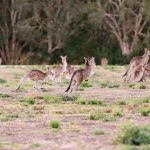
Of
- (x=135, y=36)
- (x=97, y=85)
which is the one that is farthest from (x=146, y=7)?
(x=97, y=85)

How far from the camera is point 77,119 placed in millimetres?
16547

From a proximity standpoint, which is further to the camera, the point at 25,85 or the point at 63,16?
the point at 63,16

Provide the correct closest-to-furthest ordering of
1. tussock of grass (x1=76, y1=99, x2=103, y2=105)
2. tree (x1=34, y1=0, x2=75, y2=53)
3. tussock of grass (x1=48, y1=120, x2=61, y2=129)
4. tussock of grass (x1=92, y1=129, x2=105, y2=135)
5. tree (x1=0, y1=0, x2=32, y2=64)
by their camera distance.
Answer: tussock of grass (x1=92, y1=129, x2=105, y2=135), tussock of grass (x1=48, y1=120, x2=61, y2=129), tussock of grass (x1=76, y1=99, x2=103, y2=105), tree (x1=34, y1=0, x2=75, y2=53), tree (x1=0, y1=0, x2=32, y2=64)

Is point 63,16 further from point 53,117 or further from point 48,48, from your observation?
point 53,117

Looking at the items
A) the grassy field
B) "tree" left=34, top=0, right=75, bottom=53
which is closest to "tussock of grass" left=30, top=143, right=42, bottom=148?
the grassy field

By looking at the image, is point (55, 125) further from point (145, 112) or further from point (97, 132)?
point (145, 112)

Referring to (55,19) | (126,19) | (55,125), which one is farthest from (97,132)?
(55,19)

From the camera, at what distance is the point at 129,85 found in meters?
27.9

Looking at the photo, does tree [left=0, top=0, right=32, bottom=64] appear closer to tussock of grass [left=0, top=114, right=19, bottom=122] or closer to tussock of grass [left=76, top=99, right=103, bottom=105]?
tussock of grass [left=76, top=99, right=103, bottom=105]

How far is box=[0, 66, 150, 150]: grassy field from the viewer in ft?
40.6

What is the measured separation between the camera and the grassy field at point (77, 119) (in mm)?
12383

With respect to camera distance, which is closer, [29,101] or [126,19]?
[29,101]

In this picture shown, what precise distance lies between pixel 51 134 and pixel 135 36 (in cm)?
4756

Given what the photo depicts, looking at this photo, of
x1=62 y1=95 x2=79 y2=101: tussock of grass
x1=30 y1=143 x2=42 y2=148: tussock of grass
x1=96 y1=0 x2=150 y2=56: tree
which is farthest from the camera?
x1=96 y1=0 x2=150 y2=56: tree
